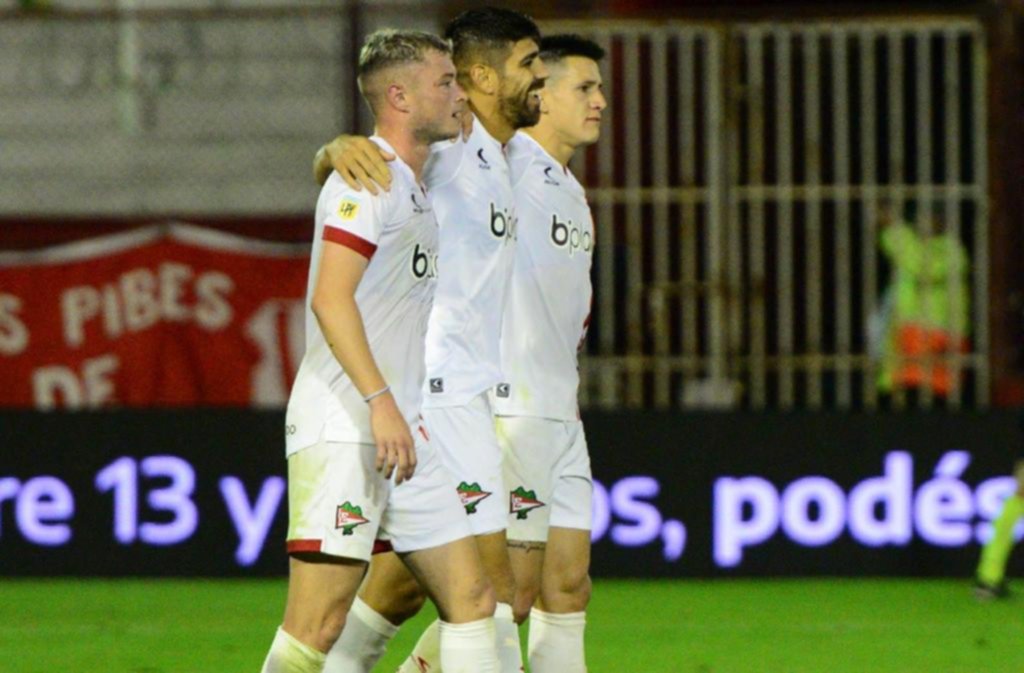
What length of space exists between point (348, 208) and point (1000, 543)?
18.7 ft

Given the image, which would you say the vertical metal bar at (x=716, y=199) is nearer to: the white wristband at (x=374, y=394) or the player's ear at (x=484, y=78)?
the player's ear at (x=484, y=78)

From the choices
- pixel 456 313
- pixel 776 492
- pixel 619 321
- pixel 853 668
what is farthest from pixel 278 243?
pixel 456 313

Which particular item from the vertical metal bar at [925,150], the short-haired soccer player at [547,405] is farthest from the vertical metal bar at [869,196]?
the short-haired soccer player at [547,405]

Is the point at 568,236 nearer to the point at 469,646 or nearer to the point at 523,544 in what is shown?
the point at 523,544

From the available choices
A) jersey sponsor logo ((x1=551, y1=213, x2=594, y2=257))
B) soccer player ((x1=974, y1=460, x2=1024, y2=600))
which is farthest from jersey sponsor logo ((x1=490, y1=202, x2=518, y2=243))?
soccer player ((x1=974, y1=460, x2=1024, y2=600))

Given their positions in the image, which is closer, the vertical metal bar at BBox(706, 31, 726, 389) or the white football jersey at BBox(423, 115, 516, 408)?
the white football jersey at BBox(423, 115, 516, 408)

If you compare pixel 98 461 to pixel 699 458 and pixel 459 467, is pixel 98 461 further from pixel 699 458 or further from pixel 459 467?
pixel 459 467

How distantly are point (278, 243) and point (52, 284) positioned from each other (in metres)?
1.24

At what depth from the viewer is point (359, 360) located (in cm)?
550

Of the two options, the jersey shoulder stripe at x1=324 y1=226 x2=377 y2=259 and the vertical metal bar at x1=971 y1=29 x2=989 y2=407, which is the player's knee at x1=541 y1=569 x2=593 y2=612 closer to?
the jersey shoulder stripe at x1=324 y1=226 x2=377 y2=259

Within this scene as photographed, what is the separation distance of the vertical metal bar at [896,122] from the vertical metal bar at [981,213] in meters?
0.43

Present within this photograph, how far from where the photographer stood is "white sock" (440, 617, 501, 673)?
5.84m

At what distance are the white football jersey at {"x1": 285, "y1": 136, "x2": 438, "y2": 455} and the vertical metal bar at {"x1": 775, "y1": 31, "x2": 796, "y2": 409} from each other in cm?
687

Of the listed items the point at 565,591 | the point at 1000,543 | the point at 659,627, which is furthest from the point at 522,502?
the point at 1000,543
